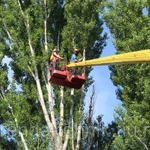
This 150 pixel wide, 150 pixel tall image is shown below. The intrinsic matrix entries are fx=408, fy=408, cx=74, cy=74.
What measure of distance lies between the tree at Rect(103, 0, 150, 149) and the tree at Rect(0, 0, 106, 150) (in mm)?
911

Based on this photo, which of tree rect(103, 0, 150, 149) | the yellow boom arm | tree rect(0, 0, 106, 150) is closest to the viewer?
the yellow boom arm

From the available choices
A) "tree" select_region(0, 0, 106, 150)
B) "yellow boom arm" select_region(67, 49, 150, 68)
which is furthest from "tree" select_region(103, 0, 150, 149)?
"yellow boom arm" select_region(67, 49, 150, 68)

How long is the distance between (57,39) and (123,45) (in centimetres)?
253

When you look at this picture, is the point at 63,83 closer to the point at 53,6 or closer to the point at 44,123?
the point at 44,123

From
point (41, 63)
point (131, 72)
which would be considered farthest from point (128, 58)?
point (41, 63)

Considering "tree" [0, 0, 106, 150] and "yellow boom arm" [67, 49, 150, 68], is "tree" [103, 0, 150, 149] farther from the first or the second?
"yellow boom arm" [67, 49, 150, 68]

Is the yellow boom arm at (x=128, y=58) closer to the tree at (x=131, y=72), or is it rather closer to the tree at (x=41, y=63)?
the tree at (x=131, y=72)

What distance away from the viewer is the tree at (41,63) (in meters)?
10.4

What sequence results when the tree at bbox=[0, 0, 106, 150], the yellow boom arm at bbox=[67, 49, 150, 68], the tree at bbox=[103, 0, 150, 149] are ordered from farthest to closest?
the tree at bbox=[0, 0, 106, 150] → the tree at bbox=[103, 0, 150, 149] → the yellow boom arm at bbox=[67, 49, 150, 68]

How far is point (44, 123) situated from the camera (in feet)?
36.6

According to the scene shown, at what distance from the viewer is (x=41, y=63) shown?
37.1ft

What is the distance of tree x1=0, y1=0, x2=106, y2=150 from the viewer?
10422 mm

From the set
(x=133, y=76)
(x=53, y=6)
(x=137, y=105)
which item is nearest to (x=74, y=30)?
(x=53, y=6)

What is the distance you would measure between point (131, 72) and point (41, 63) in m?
2.69
